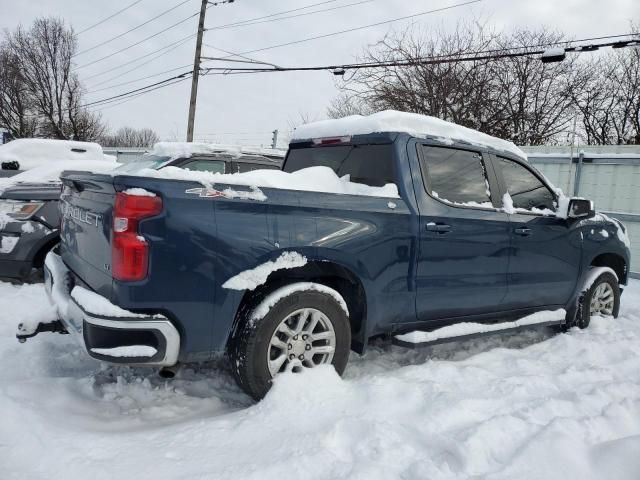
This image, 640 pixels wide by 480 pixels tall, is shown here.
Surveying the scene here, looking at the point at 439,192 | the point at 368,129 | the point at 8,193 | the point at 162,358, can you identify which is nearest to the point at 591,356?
the point at 439,192

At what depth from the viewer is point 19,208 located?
16.5ft

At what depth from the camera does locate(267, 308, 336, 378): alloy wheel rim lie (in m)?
2.89

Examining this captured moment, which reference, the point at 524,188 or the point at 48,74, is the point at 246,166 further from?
the point at 48,74

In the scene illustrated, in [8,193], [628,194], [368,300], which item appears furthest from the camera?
[628,194]

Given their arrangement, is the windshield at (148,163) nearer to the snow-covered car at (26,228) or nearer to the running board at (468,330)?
the snow-covered car at (26,228)

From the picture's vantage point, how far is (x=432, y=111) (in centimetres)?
2006

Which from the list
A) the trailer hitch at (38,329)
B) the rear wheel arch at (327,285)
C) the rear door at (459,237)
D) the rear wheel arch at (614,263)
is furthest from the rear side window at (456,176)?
the trailer hitch at (38,329)

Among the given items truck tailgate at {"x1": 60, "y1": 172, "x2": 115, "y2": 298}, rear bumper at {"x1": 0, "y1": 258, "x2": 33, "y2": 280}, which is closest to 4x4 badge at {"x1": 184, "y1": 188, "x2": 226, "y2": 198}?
truck tailgate at {"x1": 60, "y1": 172, "x2": 115, "y2": 298}

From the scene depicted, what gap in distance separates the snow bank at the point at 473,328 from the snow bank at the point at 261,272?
3.39ft

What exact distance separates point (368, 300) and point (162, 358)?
1309mm

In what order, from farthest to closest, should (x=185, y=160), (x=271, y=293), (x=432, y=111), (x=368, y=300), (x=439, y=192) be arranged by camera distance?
(x=432, y=111)
(x=185, y=160)
(x=439, y=192)
(x=368, y=300)
(x=271, y=293)

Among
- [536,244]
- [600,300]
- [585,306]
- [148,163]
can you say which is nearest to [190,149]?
[148,163]

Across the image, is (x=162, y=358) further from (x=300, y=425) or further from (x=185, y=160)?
(x=185, y=160)

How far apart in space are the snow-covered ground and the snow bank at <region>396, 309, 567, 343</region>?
234 mm
